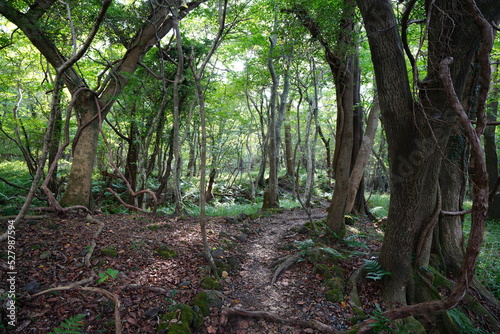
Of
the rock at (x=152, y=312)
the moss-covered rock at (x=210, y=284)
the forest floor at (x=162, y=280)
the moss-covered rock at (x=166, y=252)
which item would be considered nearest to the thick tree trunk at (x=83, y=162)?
the forest floor at (x=162, y=280)

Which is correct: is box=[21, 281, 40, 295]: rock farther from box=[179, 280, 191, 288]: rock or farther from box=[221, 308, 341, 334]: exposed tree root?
box=[221, 308, 341, 334]: exposed tree root

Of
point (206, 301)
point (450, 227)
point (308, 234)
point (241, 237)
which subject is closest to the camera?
point (206, 301)

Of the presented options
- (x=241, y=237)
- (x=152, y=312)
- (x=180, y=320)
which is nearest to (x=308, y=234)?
(x=241, y=237)

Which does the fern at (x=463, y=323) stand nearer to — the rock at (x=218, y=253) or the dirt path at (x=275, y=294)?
the dirt path at (x=275, y=294)

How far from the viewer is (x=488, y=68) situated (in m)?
2.38

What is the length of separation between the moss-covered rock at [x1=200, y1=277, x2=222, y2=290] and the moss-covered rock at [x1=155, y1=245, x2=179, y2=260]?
0.87 meters

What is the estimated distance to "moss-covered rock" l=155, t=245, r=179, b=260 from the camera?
14.3 feet

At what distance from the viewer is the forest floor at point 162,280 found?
2840 millimetres

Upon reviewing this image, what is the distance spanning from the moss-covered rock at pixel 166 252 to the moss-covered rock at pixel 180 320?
1.37 meters

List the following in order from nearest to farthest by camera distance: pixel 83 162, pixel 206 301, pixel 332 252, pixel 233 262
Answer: pixel 206 301, pixel 233 262, pixel 332 252, pixel 83 162

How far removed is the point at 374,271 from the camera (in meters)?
4.14

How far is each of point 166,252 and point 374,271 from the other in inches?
136

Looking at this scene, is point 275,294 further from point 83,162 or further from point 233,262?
point 83,162

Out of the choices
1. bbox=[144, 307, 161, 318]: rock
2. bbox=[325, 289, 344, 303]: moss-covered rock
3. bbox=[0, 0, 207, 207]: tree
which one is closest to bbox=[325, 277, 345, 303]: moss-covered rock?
bbox=[325, 289, 344, 303]: moss-covered rock
